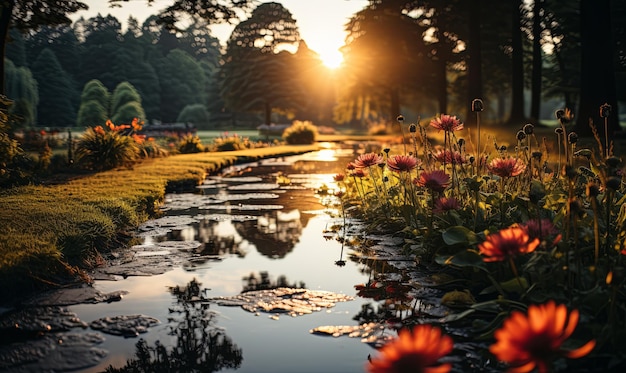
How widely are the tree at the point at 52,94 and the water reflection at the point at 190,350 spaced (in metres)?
61.4

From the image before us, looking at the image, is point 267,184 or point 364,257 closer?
point 364,257

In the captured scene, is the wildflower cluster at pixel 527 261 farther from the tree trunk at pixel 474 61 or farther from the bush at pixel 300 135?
the bush at pixel 300 135

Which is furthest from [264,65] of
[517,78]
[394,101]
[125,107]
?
[517,78]

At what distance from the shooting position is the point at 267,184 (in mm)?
12875

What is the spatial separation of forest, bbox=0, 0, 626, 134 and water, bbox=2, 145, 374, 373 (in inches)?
426

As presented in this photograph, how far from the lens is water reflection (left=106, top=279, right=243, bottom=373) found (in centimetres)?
331

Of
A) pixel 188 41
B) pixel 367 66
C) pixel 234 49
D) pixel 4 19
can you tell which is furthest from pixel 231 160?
pixel 188 41

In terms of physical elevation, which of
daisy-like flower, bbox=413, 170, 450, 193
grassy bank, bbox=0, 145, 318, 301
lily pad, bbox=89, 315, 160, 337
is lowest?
lily pad, bbox=89, 315, 160, 337

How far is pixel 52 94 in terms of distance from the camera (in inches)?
2392

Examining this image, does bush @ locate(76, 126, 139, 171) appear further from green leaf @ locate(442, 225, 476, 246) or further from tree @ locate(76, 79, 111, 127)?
tree @ locate(76, 79, 111, 127)

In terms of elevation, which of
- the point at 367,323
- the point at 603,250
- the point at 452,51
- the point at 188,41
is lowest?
the point at 367,323

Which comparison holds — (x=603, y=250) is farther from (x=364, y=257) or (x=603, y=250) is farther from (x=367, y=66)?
(x=367, y=66)

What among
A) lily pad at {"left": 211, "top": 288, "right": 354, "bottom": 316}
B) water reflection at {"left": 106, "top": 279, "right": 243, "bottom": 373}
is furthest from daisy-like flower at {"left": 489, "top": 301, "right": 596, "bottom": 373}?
lily pad at {"left": 211, "top": 288, "right": 354, "bottom": 316}

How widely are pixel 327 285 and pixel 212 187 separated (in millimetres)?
7729
